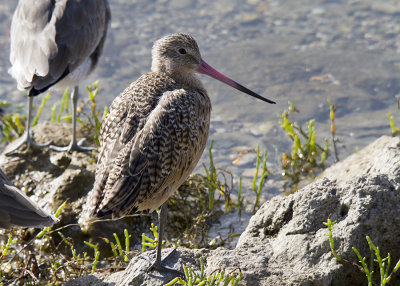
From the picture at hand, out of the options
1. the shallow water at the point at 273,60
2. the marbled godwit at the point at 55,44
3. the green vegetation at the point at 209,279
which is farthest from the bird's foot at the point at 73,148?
the green vegetation at the point at 209,279

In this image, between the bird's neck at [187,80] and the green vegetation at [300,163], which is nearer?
the bird's neck at [187,80]

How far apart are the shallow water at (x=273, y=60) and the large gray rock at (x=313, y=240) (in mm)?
2003

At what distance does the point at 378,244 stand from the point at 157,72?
2122mm

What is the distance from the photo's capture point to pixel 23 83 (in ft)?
18.2

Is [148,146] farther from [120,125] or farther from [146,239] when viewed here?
[146,239]

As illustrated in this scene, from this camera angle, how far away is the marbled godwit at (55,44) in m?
5.61

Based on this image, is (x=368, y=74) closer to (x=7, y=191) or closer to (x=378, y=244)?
(x=378, y=244)

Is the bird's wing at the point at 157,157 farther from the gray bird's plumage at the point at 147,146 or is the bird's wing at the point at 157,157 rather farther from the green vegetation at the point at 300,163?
the green vegetation at the point at 300,163

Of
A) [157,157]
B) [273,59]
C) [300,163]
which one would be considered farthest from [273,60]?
[157,157]

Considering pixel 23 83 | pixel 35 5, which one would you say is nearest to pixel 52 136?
pixel 23 83

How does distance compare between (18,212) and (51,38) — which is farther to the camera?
(51,38)

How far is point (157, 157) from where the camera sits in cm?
383

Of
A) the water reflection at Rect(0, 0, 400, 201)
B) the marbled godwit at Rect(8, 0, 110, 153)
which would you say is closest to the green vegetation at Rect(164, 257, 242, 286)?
the water reflection at Rect(0, 0, 400, 201)

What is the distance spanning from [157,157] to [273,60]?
17.3ft
